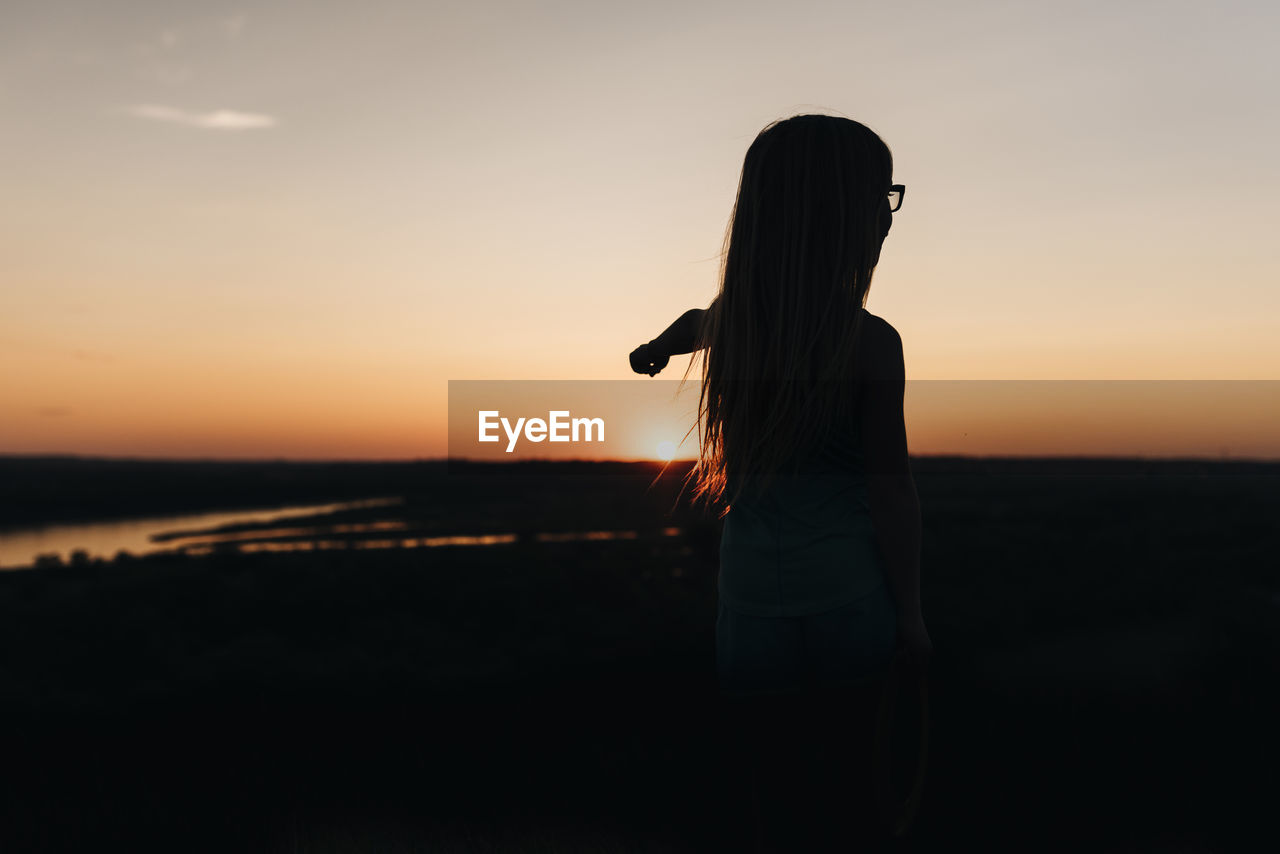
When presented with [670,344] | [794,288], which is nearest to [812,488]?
[794,288]

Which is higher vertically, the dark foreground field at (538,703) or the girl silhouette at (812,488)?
the girl silhouette at (812,488)

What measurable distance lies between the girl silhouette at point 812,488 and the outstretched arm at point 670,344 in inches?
7.1

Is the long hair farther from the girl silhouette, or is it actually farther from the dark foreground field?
the dark foreground field

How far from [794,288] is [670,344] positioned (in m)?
0.42

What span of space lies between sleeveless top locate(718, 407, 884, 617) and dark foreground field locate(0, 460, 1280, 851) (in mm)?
439

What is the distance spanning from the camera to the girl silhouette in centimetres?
172

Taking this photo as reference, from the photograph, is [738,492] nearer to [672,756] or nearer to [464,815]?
[464,815]

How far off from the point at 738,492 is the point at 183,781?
5589 mm

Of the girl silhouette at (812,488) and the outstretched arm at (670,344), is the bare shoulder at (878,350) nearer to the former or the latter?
the girl silhouette at (812,488)

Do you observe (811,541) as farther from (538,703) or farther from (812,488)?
(538,703)

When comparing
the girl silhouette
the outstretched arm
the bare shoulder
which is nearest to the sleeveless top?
the girl silhouette

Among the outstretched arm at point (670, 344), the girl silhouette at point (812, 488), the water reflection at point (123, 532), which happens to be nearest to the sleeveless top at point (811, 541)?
the girl silhouette at point (812, 488)

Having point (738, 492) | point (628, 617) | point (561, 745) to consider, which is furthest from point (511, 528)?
point (738, 492)

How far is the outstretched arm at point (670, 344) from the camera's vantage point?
2045mm
